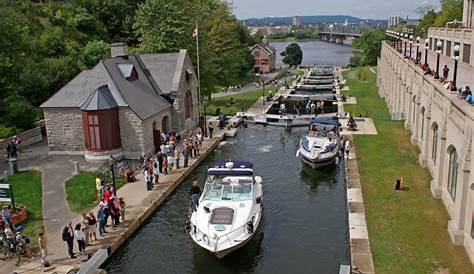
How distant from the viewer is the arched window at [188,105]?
145 ft

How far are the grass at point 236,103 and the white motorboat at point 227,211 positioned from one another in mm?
28937

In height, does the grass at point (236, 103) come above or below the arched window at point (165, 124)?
below

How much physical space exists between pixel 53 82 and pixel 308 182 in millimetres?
28297

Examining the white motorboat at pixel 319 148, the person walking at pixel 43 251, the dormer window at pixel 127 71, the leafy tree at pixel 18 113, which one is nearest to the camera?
the person walking at pixel 43 251

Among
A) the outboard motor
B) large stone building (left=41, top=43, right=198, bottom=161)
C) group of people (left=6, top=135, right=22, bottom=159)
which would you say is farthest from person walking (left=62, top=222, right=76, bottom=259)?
group of people (left=6, top=135, right=22, bottom=159)

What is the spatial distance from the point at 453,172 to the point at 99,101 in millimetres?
22748

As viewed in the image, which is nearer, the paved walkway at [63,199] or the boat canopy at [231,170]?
the paved walkway at [63,199]

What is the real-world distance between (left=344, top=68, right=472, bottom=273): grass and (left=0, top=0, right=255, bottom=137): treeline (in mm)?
22637

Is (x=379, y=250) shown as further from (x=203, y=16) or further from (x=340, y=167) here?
(x=203, y=16)

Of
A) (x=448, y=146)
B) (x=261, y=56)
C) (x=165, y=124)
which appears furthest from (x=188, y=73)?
(x=261, y=56)

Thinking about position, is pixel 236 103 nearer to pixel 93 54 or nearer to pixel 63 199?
pixel 93 54

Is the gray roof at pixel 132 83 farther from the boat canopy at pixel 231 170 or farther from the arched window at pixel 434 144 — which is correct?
the arched window at pixel 434 144

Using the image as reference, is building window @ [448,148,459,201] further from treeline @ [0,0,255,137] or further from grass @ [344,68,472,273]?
treeline @ [0,0,255,137]

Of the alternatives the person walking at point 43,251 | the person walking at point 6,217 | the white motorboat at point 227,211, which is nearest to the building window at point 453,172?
the white motorboat at point 227,211
